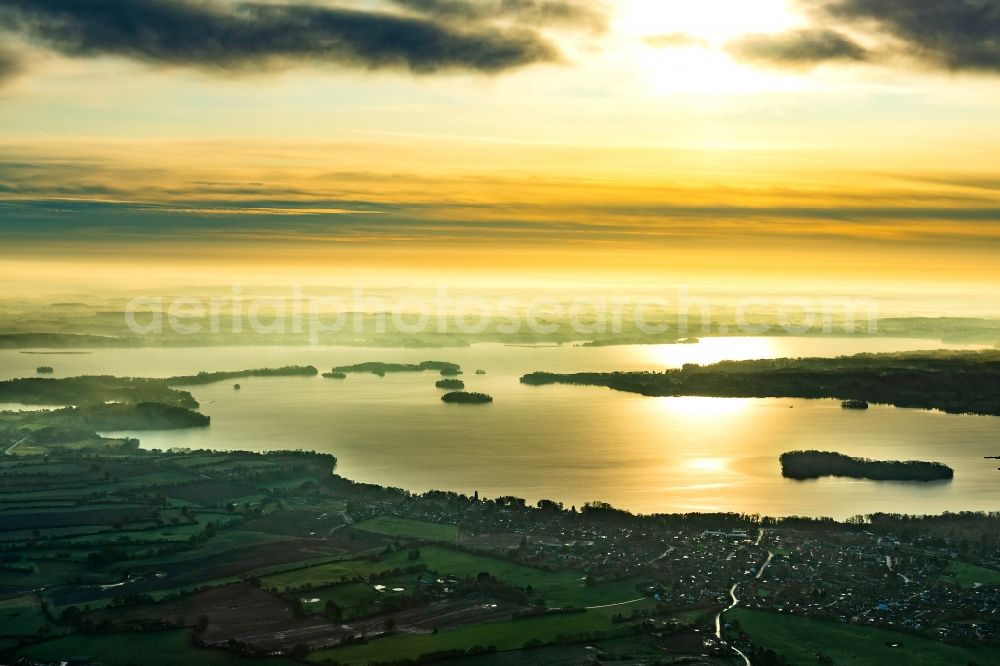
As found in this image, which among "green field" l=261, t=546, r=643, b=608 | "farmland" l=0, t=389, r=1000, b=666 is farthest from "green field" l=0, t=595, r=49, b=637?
"green field" l=261, t=546, r=643, b=608

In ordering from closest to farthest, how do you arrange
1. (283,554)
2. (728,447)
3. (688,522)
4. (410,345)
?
(283,554)
(688,522)
(728,447)
(410,345)

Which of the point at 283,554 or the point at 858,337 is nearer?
the point at 283,554

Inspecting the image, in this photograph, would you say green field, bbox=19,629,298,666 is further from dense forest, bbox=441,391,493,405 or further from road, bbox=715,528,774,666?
dense forest, bbox=441,391,493,405

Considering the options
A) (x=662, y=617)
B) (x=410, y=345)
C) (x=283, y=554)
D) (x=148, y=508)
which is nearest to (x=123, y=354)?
(x=410, y=345)

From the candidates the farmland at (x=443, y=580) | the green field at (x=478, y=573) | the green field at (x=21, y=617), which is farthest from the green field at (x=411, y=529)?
the green field at (x=21, y=617)

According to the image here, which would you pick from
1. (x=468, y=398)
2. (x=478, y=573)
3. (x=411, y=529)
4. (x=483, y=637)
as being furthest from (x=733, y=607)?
(x=468, y=398)

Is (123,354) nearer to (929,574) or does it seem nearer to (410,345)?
(410,345)
